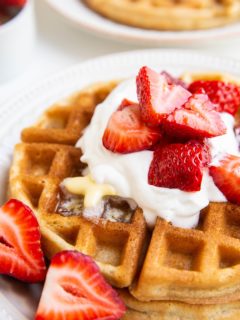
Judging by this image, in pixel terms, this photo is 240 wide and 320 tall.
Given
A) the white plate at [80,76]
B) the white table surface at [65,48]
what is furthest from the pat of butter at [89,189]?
the white table surface at [65,48]

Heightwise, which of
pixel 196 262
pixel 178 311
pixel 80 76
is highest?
pixel 80 76

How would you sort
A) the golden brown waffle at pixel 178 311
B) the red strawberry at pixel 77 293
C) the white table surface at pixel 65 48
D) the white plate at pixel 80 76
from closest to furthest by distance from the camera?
the red strawberry at pixel 77 293
the golden brown waffle at pixel 178 311
the white plate at pixel 80 76
the white table surface at pixel 65 48

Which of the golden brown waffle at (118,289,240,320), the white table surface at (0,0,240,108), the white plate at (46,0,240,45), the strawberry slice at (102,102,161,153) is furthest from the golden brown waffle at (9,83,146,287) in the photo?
the white table surface at (0,0,240,108)

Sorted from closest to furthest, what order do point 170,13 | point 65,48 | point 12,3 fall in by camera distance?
point 12,3 → point 170,13 → point 65,48

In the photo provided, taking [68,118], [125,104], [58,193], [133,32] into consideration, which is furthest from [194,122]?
[133,32]

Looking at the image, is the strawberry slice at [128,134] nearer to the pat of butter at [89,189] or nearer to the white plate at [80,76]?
the pat of butter at [89,189]

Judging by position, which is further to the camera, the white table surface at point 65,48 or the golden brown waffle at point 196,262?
the white table surface at point 65,48

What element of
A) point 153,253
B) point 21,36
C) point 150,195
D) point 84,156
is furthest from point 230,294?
point 21,36

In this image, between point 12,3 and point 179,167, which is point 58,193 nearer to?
point 179,167
